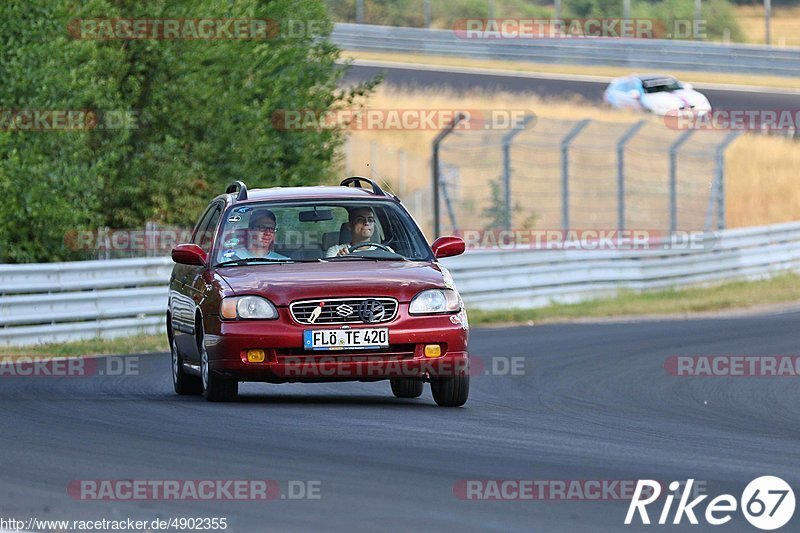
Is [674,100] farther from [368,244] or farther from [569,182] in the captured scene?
[368,244]

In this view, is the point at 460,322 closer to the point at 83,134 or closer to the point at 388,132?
the point at 83,134

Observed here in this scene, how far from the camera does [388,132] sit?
47500 mm

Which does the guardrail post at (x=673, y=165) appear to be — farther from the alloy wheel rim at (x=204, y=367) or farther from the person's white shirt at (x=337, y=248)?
the alloy wheel rim at (x=204, y=367)

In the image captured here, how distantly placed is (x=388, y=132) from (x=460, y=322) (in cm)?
3679

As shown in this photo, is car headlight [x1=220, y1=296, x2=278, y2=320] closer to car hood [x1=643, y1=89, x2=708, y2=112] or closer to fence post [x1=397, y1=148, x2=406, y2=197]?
fence post [x1=397, y1=148, x2=406, y2=197]

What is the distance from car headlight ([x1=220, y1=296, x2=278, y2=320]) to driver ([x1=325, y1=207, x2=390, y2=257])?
0.95 metres

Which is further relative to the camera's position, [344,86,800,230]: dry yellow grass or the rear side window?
[344,86,800,230]: dry yellow grass

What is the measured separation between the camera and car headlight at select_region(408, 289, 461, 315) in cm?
1078

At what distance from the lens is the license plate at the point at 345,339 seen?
10.6 m

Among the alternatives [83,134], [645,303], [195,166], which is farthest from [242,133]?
[645,303]

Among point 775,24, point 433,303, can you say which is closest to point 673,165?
point 433,303

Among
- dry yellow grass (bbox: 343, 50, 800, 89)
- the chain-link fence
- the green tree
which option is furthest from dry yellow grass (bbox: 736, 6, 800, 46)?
the green tree

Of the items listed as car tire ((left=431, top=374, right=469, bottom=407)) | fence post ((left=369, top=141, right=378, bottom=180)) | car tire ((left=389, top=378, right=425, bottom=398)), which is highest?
car tire ((left=431, top=374, right=469, bottom=407))

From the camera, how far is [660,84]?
45.2 meters
